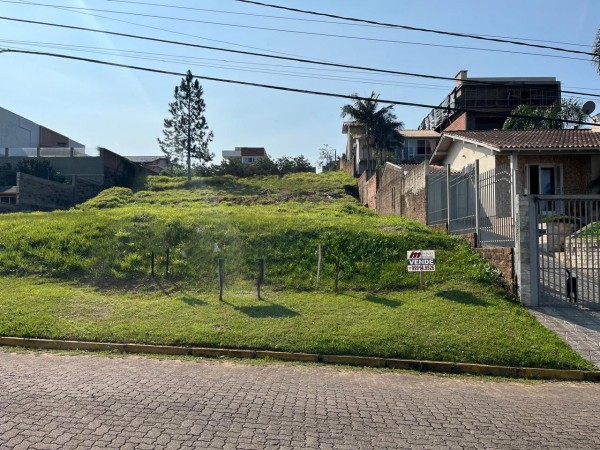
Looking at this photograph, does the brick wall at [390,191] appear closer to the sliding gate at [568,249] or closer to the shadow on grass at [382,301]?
the sliding gate at [568,249]

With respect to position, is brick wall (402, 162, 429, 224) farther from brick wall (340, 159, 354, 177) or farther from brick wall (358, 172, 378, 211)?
brick wall (340, 159, 354, 177)

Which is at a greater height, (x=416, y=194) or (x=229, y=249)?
(x=416, y=194)

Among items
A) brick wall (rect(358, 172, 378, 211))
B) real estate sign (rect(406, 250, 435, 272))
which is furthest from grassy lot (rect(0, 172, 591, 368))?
brick wall (rect(358, 172, 378, 211))

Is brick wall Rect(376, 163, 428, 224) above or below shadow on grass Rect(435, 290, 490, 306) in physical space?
above

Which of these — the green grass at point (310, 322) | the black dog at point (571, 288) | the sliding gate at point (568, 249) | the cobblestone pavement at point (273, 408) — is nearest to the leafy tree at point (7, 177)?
the green grass at point (310, 322)

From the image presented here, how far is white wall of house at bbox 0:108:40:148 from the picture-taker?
47156mm

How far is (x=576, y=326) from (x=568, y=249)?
1.89 metres

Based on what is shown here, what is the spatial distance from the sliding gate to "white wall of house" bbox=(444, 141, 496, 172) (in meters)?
9.45

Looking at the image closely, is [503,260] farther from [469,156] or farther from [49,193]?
[49,193]

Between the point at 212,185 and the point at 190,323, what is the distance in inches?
1291

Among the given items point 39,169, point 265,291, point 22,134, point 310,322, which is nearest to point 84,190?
point 39,169

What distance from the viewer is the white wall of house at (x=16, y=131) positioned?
47.2 metres

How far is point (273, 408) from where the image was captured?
503cm

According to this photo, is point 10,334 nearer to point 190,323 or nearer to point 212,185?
point 190,323
